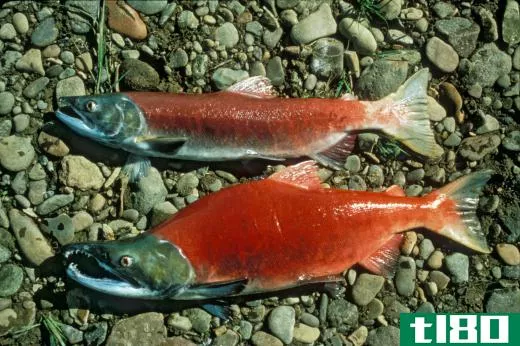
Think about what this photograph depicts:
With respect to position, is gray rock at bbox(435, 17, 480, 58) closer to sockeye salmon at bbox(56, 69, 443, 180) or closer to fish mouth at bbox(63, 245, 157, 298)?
sockeye salmon at bbox(56, 69, 443, 180)

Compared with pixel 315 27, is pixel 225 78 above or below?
below

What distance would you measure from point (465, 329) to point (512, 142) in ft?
5.35

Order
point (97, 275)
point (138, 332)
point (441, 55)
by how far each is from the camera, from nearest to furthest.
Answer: point (97, 275) → point (138, 332) → point (441, 55)

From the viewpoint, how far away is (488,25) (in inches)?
220

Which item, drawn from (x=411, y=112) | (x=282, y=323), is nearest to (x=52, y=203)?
(x=282, y=323)

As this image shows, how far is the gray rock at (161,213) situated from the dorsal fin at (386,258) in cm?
158

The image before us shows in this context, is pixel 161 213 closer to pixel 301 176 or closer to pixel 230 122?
pixel 230 122

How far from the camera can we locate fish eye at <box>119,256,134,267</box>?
466cm

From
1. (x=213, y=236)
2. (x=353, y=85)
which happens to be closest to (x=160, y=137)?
(x=213, y=236)

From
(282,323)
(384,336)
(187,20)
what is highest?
(187,20)

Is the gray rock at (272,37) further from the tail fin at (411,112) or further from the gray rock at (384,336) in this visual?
the gray rock at (384,336)

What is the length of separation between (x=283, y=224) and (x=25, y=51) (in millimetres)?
2552

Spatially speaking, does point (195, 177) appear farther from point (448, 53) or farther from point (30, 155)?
point (448, 53)

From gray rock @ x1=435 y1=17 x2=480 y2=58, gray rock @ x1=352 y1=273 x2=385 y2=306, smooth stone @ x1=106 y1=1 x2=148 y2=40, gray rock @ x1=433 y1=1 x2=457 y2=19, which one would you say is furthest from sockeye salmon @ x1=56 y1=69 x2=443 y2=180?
gray rock @ x1=352 y1=273 x2=385 y2=306
